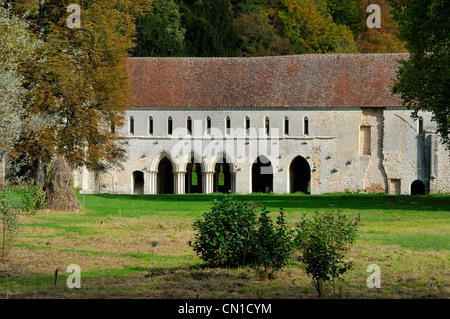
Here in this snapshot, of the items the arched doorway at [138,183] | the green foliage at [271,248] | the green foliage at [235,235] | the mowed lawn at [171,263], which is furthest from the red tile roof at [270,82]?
the green foliage at [271,248]

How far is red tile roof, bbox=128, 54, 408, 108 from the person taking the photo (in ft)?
165

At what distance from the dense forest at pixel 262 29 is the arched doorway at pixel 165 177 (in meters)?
11.4

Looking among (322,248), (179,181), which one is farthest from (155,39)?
(322,248)

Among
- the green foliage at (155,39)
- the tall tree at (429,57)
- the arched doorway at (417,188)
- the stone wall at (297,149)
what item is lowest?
the arched doorway at (417,188)

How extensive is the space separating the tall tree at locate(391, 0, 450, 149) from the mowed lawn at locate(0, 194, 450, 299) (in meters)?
6.60

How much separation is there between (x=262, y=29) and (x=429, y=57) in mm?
39081

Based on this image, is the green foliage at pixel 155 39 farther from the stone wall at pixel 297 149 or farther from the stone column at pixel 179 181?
the stone column at pixel 179 181

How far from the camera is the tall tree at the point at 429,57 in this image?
101 ft

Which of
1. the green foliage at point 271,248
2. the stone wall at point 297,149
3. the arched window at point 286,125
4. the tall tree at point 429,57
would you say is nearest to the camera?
the green foliage at point 271,248

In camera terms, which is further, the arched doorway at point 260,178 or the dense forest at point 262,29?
the dense forest at point 262,29

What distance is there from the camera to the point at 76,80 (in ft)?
110

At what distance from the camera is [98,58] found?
35.1 m

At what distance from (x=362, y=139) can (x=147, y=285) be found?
39220 millimetres
